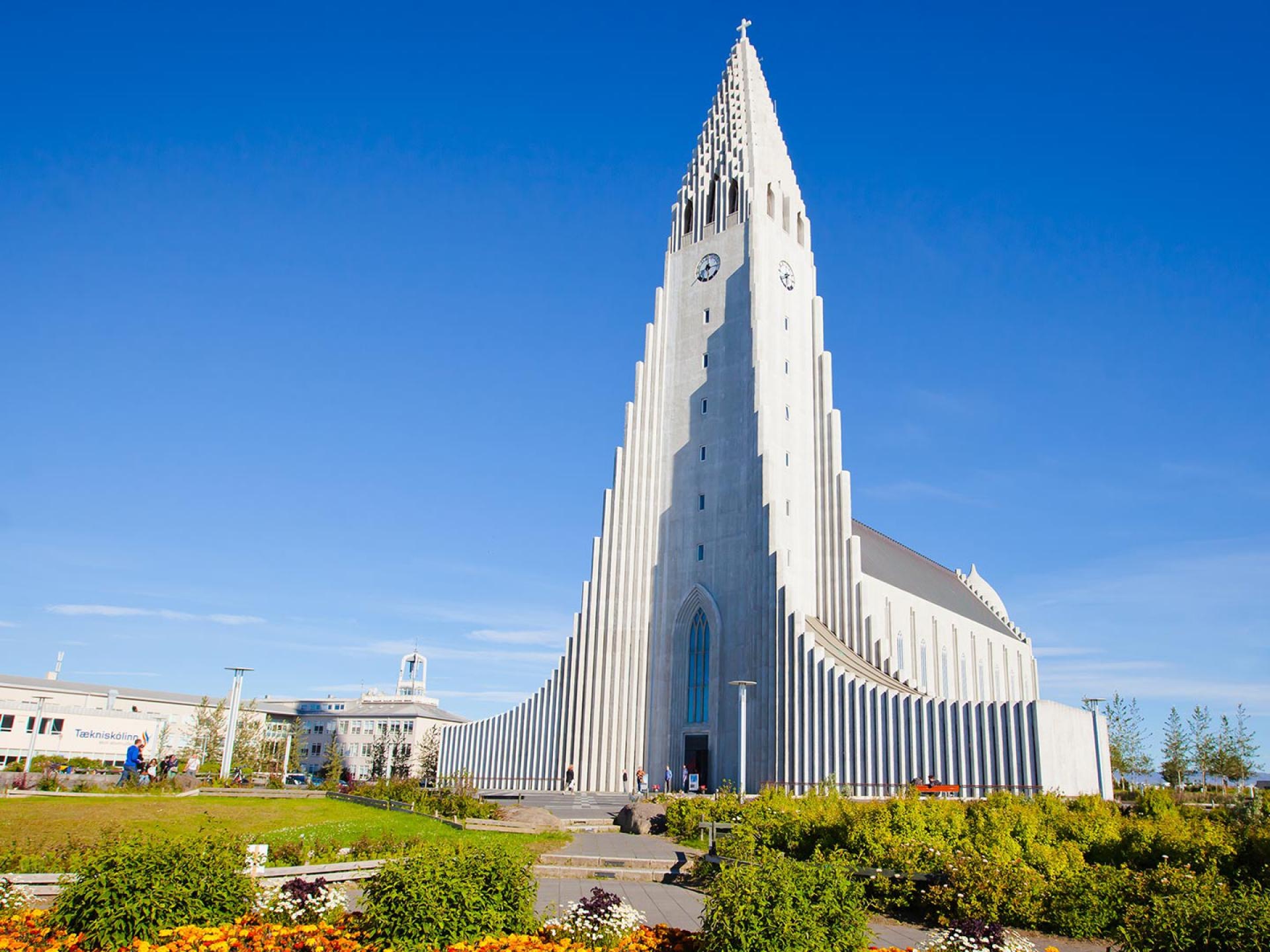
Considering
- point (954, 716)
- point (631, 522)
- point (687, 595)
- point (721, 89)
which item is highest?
point (721, 89)

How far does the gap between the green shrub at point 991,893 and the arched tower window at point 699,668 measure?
105 feet

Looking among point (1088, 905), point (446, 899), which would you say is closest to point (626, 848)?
point (1088, 905)

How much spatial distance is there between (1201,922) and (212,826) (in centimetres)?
1723

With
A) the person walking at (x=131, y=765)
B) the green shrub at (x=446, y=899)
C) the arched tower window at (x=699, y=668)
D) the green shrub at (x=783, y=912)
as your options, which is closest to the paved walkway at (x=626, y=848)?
the green shrub at (x=446, y=899)

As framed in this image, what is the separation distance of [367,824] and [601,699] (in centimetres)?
2807

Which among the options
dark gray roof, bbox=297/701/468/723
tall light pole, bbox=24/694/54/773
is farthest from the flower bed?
dark gray roof, bbox=297/701/468/723

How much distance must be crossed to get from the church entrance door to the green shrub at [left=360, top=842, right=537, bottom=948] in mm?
35790

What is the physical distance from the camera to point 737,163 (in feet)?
180

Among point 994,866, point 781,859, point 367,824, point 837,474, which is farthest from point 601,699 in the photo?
point 781,859

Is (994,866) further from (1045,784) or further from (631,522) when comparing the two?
(631,522)

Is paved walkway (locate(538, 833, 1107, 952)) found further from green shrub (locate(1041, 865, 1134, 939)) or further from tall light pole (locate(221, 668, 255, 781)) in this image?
tall light pole (locate(221, 668, 255, 781))

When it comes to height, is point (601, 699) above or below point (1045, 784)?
above

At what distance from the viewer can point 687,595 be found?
4772cm

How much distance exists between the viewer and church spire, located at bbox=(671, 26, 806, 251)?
54.1m
